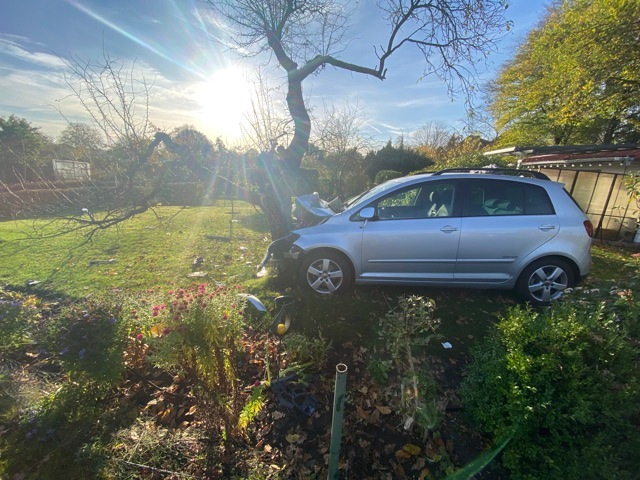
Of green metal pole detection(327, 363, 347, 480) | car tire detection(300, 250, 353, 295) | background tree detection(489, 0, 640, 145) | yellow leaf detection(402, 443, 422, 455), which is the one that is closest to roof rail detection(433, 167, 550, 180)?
car tire detection(300, 250, 353, 295)

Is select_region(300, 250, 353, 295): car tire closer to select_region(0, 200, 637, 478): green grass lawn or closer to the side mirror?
select_region(0, 200, 637, 478): green grass lawn

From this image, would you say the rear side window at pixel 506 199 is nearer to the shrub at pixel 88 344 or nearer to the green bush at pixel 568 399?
the green bush at pixel 568 399

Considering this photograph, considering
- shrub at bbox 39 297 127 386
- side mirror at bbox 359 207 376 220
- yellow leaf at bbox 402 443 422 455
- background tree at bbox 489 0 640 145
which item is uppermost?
background tree at bbox 489 0 640 145

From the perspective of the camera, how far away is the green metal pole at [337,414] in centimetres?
140

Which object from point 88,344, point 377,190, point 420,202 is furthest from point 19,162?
point 420,202

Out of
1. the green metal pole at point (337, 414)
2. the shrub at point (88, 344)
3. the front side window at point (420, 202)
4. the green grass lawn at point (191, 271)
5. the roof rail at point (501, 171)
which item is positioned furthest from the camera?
the roof rail at point (501, 171)

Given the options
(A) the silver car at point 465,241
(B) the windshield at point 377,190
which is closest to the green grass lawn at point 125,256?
(A) the silver car at point 465,241

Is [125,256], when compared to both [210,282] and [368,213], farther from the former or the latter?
[368,213]

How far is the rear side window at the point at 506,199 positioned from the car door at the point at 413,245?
0.30 metres

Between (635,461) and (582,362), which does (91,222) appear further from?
(635,461)

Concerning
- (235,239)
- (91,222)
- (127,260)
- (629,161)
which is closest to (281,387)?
(91,222)

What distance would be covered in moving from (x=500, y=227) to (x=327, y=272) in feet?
8.14

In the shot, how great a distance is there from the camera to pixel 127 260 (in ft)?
19.0

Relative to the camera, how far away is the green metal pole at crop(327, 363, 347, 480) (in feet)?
4.58
